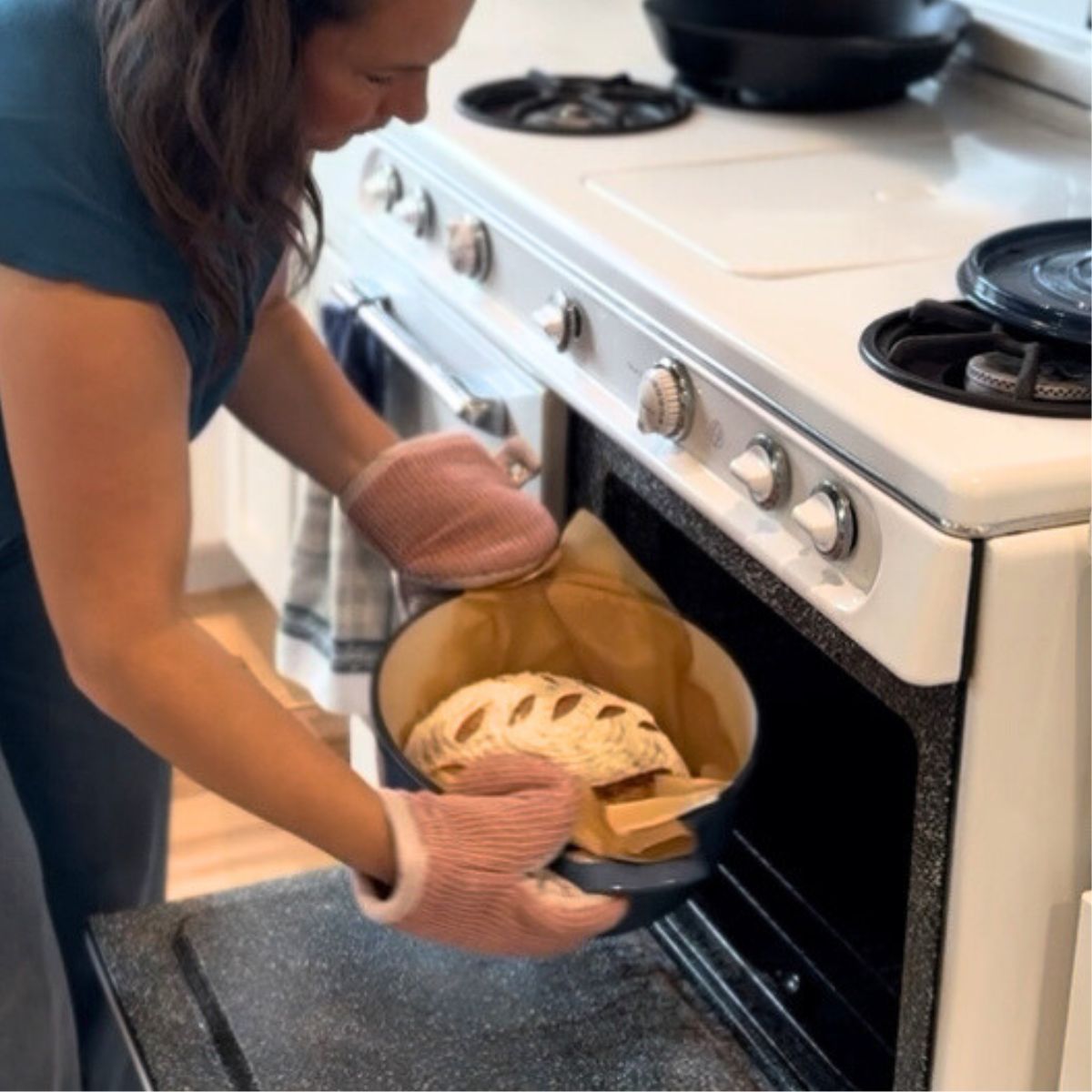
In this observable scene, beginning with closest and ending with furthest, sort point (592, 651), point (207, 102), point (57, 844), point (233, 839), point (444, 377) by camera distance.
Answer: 1. point (207, 102)
2. point (592, 651)
3. point (57, 844)
4. point (444, 377)
5. point (233, 839)

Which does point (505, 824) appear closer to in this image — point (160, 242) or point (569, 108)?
point (160, 242)

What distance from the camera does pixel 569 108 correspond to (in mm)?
1627

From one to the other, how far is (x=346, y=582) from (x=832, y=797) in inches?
21.7

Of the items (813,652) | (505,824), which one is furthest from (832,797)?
(505,824)

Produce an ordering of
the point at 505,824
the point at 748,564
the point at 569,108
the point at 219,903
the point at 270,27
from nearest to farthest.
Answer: the point at 270,27 → the point at 505,824 → the point at 748,564 → the point at 219,903 → the point at 569,108

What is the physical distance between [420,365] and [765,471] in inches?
21.4

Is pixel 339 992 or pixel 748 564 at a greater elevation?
pixel 748 564

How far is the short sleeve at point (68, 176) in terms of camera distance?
0.95 m

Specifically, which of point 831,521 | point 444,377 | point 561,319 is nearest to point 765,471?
point 831,521

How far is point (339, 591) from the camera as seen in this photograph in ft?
5.67

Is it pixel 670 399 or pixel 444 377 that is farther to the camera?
pixel 444 377

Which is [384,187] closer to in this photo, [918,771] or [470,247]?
[470,247]

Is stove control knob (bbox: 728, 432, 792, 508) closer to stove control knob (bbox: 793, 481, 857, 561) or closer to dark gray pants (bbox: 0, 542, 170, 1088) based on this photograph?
stove control knob (bbox: 793, 481, 857, 561)

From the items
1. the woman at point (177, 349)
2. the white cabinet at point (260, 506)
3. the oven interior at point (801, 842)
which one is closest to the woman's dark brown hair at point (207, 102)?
the woman at point (177, 349)
